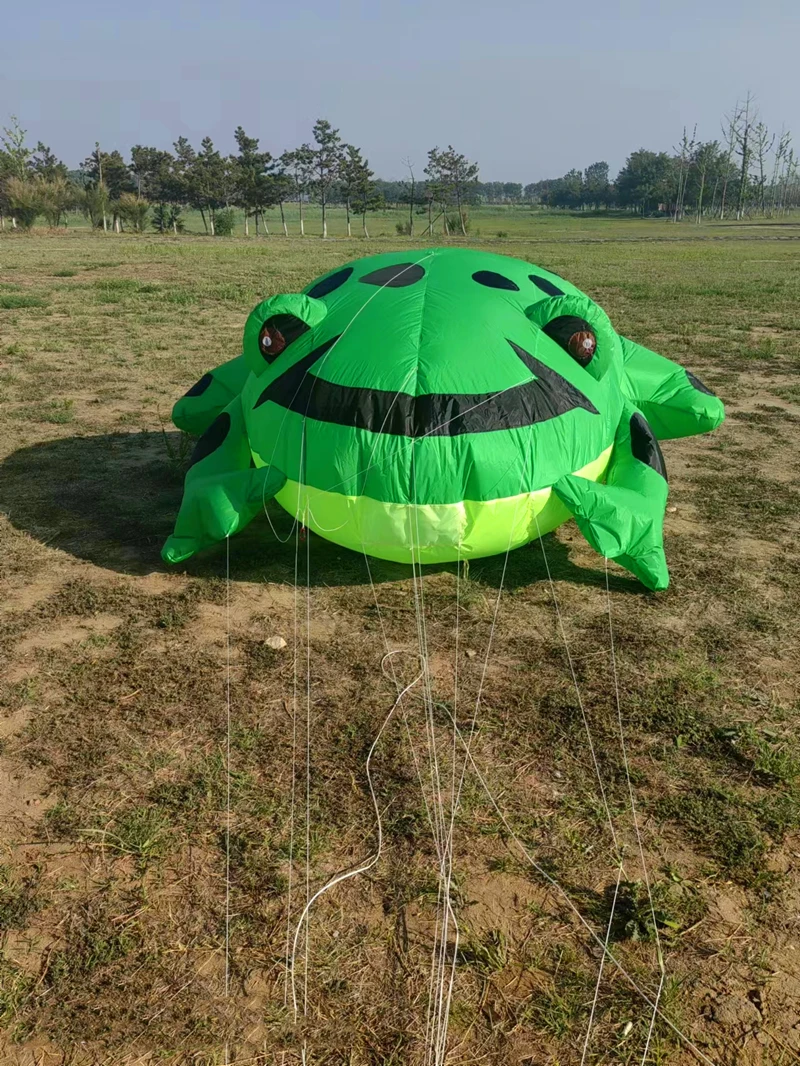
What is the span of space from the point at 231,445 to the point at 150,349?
7.46 metres

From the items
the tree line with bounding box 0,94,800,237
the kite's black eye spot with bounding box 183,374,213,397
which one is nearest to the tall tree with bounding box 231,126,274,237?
the tree line with bounding box 0,94,800,237

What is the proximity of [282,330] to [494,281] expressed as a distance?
1.38m

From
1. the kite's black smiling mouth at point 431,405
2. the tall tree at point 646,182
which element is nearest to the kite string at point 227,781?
the kite's black smiling mouth at point 431,405

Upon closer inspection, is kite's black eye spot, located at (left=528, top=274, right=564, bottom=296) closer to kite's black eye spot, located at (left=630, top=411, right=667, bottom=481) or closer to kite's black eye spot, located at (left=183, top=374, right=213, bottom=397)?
kite's black eye spot, located at (left=630, top=411, right=667, bottom=481)

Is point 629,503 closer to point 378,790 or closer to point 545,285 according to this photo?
point 545,285

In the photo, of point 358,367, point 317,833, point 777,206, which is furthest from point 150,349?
point 777,206

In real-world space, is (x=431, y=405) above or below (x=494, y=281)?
below

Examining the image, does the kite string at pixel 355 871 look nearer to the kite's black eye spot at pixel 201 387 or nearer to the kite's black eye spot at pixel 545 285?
the kite's black eye spot at pixel 545 285

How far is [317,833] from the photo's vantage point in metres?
3.27

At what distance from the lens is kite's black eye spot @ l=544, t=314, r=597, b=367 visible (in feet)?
16.4

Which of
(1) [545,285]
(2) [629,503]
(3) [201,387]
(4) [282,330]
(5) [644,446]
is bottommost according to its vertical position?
(2) [629,503]

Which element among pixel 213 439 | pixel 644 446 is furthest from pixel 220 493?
pixel 644 446

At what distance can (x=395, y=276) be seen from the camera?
Answer: 5.23 m

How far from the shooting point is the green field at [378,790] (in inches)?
102
